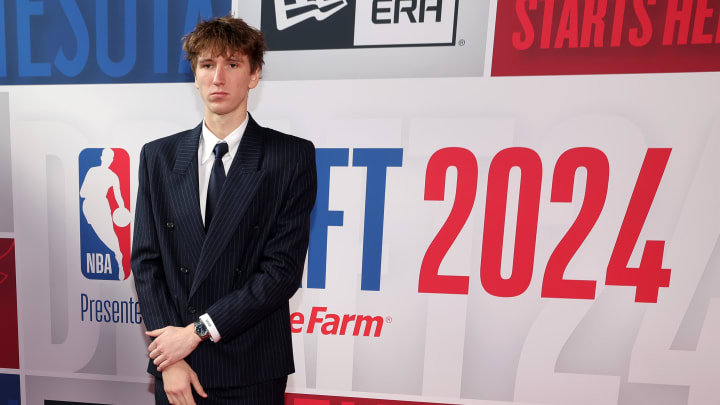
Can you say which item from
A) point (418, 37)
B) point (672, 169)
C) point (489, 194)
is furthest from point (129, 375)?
point (672, 169)

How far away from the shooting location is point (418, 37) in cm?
145

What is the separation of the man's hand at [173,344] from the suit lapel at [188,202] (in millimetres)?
196

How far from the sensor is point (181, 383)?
3.24 ft

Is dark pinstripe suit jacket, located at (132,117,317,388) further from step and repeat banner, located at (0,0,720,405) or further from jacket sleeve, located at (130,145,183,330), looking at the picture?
step and repeat banner, located at (0,0,720,405)

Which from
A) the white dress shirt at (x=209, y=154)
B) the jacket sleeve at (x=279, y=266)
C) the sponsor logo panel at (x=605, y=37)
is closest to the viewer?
the jacket sleeve at (x=279, y=266)

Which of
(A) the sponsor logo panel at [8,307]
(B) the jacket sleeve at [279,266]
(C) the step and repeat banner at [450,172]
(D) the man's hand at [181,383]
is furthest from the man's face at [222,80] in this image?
(A) the sponsor logo panel at [8,307]

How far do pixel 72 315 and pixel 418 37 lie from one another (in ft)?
6.61

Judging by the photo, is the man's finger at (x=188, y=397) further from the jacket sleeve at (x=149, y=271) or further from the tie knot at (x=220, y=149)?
the tie knot at (x=220, y=149)

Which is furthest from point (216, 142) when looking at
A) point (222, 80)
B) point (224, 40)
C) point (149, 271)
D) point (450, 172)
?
point (450, 172)

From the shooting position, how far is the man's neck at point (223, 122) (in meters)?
1.07

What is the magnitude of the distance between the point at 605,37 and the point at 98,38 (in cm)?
210

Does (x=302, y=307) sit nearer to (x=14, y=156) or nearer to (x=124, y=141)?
(x=124, y=141)

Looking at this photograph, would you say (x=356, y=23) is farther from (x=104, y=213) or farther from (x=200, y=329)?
(x=104, y=213)

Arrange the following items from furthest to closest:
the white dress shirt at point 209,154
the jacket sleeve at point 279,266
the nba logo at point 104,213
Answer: the nba logo at point 104,213 → the white dress shirt at point 209,154 → the jacket sleeve at point 279,266
